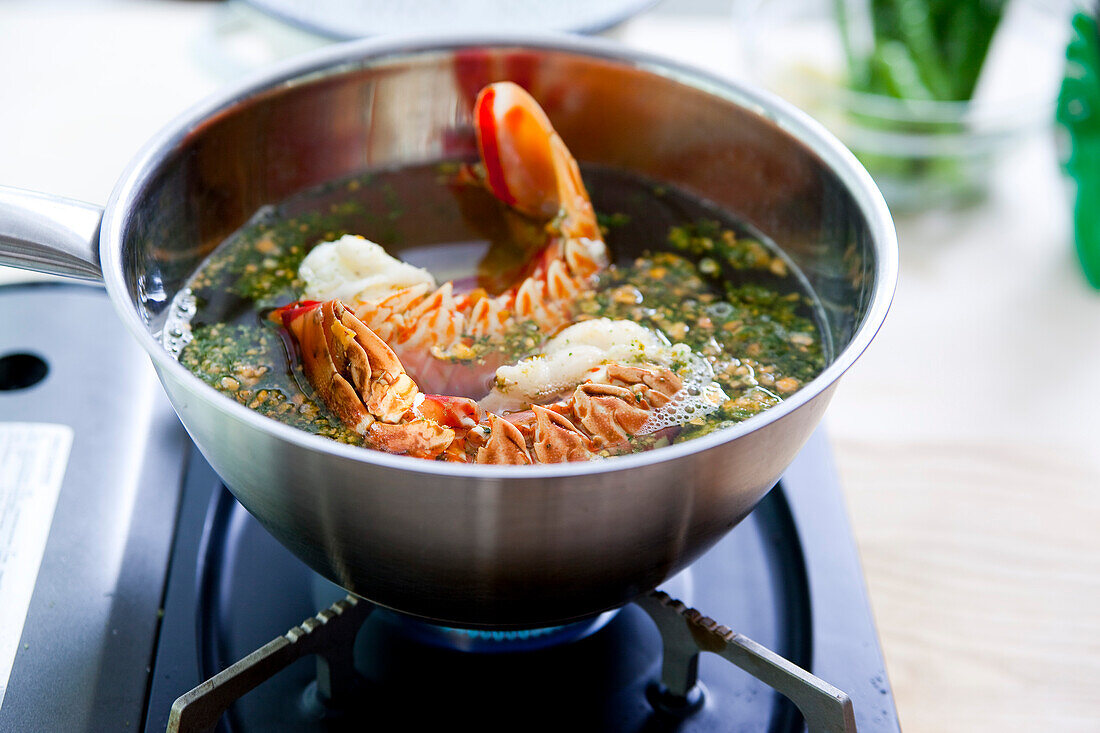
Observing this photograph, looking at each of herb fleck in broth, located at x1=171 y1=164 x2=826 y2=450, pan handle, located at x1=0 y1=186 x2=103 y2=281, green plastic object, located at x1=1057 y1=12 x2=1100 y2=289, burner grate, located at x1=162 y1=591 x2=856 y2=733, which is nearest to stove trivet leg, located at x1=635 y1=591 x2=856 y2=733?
burner grate, located at x1=162 y1=591 x2=856 y2=733

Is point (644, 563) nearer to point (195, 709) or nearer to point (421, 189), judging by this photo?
point (195, 709)

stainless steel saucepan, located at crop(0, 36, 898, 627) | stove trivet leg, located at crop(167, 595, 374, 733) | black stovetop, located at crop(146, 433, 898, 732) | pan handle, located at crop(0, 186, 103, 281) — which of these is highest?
pan handle, located at crop(0, 186, 103, 281)

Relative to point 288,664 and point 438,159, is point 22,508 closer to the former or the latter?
point 288,664

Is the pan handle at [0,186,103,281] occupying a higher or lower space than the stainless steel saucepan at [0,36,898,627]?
higher

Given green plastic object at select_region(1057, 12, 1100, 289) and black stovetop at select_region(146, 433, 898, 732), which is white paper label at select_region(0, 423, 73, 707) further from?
green plastic object at select_region(1057, 12, 1100, 289)

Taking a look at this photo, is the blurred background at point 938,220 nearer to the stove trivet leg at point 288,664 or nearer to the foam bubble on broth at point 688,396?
the foam bubble on broth at point 688,396

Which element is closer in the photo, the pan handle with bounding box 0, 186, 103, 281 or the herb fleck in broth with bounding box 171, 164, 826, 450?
the pan handle with bounding box 0, 186, 103, 281

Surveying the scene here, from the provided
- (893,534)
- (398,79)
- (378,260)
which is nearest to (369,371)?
(378,260)

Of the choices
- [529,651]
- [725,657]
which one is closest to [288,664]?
[529,651]
